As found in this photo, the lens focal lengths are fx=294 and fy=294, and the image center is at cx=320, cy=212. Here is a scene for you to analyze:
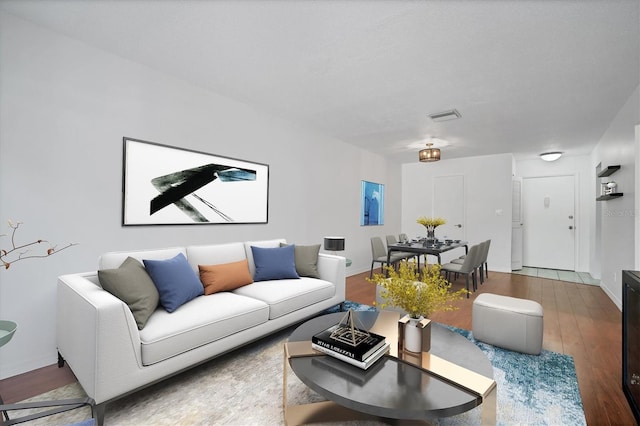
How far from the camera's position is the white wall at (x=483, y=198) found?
626 cm

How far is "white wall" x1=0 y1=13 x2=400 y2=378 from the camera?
7.02 feet

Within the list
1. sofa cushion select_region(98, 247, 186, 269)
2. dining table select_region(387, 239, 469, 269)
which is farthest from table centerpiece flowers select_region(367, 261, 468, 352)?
dining table select_region(387, 239, 469, 269)

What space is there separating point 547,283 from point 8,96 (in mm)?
7268

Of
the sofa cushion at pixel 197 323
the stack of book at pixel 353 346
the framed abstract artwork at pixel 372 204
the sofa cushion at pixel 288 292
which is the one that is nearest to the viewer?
the stack of book at pixel 353 346

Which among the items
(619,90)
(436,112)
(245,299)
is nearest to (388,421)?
(245,299)

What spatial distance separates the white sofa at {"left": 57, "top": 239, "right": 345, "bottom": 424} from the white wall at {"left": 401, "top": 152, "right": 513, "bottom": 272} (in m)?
5.09

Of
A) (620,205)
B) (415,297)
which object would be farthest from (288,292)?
(620,205)

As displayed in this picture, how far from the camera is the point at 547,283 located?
17.0 feet

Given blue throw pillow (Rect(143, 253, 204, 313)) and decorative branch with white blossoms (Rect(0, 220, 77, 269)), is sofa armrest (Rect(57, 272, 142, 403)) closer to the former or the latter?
blue throw pillow (Rect(143, 253, 204, 313))

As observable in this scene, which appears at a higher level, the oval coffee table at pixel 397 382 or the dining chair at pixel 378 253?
the dining chair at pixel 378 253

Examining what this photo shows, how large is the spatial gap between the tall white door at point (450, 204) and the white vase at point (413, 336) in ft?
18.7

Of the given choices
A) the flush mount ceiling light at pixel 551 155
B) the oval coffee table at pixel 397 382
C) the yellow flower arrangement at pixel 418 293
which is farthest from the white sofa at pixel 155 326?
the flush mount ceiling light at pixel 551 155

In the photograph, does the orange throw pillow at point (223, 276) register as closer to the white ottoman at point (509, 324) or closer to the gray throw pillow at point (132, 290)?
the gray throw pillow at point (132, 290)

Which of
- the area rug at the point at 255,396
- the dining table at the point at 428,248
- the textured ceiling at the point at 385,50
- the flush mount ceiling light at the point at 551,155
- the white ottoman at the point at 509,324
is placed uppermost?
the textured ceiling at the point at 385,50
